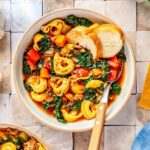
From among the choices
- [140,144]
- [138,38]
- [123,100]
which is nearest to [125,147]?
[140,144]

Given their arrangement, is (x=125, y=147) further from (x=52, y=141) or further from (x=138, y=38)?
(x=138, y=38)

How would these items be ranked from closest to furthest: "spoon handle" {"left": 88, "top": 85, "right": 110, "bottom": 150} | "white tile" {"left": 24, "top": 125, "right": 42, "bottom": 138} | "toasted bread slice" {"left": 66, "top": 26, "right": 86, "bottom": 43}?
"spoon handle" {"left": 88, "top": 85, "right": 110, "bottom": 150}, "toasted bread slice" {"left": 66, "top": 26, "right": 86, "bottom": 43}, "white tile" {"left": 24, "top": 125, "right": 42, "bottom": 138}

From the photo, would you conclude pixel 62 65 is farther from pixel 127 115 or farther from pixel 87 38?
pixel 127 115

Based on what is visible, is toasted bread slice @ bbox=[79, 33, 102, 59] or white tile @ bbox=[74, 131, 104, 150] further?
white tile @ bbox=[74, 131, 104, 150]

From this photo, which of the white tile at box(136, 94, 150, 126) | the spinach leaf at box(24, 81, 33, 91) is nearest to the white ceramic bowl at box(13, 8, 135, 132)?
the spinach leaf at box(24, 81, 33, 91)

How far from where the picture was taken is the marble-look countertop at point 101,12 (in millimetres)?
1413

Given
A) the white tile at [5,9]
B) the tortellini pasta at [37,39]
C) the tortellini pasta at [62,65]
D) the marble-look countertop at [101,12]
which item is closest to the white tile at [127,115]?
the marble-look countertop at [101,12]

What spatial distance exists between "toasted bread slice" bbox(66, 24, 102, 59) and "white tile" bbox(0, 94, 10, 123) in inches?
9.9

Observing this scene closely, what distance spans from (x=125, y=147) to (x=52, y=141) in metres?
0.21

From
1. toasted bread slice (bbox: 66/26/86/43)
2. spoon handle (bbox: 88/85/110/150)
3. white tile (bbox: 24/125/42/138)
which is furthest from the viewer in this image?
white tile (bbox: 24/125/42/138)

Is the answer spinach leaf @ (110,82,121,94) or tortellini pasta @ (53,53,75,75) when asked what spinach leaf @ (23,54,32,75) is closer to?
tortellini pasta @ (53,53,75,75)

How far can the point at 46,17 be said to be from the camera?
51.9 inches

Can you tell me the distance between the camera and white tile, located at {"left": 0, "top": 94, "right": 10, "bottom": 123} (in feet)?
4.68

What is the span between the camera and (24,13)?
141 cm
